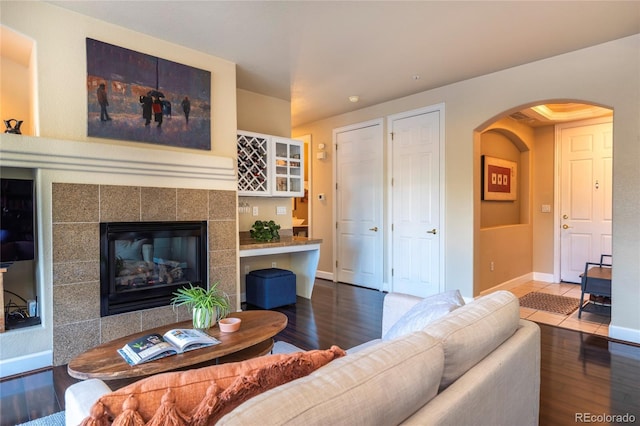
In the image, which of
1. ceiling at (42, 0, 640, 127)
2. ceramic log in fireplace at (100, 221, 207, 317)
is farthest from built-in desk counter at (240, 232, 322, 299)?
ceiling at (42, 0, 640, 127)

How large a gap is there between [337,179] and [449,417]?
492 centimetres

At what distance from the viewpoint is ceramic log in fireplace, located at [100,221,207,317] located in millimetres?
2834

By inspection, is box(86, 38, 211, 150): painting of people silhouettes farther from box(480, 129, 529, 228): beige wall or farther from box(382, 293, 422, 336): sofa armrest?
box(480, 129, 529, 228): beige wall

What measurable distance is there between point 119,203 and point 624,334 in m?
4.54

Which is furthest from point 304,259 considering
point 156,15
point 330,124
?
point 156,15

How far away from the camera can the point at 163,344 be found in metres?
1.86

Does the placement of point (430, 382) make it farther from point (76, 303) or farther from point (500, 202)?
point (500, 202)

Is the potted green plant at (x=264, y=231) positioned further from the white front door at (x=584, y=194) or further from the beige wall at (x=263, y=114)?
the white front door at (x=584, y=194)

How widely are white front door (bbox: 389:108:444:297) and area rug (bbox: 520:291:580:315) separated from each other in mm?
1148

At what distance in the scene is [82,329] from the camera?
271 cm

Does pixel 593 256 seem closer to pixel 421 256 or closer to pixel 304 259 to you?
pixel 421 256

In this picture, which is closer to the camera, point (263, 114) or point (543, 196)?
point (263, 114)

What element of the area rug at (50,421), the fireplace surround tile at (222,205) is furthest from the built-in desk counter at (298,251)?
the area rug at (50,421)

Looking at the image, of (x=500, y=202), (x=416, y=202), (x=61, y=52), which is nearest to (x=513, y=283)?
(x=500, y=202)
